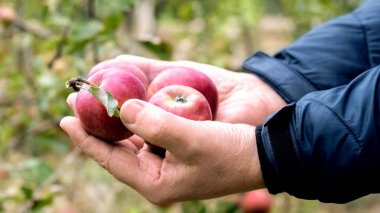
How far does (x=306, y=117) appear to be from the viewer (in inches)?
46.5

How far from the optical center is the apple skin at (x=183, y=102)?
4.13ft

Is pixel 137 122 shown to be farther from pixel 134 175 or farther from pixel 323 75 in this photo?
pixel 323 75

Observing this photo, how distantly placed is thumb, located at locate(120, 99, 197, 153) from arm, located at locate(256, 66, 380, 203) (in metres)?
0.18

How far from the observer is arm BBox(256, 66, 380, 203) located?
114cm

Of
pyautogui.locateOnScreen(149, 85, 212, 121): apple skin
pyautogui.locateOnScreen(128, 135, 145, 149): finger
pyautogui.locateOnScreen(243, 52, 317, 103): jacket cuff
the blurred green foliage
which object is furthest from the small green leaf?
the blurred green foliage

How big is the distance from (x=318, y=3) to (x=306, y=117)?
1.90 m

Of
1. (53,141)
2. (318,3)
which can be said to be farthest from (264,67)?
(318,3)

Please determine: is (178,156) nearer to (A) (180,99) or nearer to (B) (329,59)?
(A) (180,99)

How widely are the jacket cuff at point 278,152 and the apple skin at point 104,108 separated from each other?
291 millimetres

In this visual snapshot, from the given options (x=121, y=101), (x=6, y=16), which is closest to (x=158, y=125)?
(x=121, y=101)

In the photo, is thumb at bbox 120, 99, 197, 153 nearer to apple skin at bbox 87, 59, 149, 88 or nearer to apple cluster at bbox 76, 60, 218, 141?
apple cluster at bbox 76, 60, 218, 141

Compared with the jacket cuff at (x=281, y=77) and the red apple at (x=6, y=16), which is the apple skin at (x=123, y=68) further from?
the red apple at (x=6, y=16)

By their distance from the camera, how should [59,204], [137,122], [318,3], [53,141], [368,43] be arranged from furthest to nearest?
Answer: [59,204]
[318,3]
[53,141]
[368,43]
[137,122]

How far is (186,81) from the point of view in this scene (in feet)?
4.64
